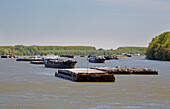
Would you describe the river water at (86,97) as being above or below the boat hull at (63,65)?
below

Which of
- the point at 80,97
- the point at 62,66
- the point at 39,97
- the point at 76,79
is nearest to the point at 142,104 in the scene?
the point at 80,97

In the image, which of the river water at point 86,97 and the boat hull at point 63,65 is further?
the boat hull at point 63,65

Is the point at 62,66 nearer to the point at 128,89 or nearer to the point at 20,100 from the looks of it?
the point at 128,89

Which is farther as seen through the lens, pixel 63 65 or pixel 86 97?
pixel 63 65

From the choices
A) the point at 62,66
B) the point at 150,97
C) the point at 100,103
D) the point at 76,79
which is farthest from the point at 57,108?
the point at 62,66

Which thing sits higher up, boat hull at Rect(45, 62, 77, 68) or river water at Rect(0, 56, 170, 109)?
boat hull at Rect(45, 62, 77, 68)

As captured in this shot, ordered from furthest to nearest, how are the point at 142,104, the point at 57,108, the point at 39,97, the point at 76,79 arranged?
the point at 76,79 → the point at 39,97 → the point at 142,104 → the point at 57,108

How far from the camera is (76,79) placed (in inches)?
2530

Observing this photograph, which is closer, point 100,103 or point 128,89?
point 100,103

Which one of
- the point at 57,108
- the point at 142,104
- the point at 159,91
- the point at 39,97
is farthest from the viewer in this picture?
the point at 159,91

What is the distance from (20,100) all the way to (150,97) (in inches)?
563

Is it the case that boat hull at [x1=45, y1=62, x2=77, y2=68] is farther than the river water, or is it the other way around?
boat hull at [x1=45, y1=62, x2=77, y2=68]

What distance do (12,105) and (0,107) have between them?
153 cm

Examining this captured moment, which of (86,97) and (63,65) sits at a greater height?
(63,65)
